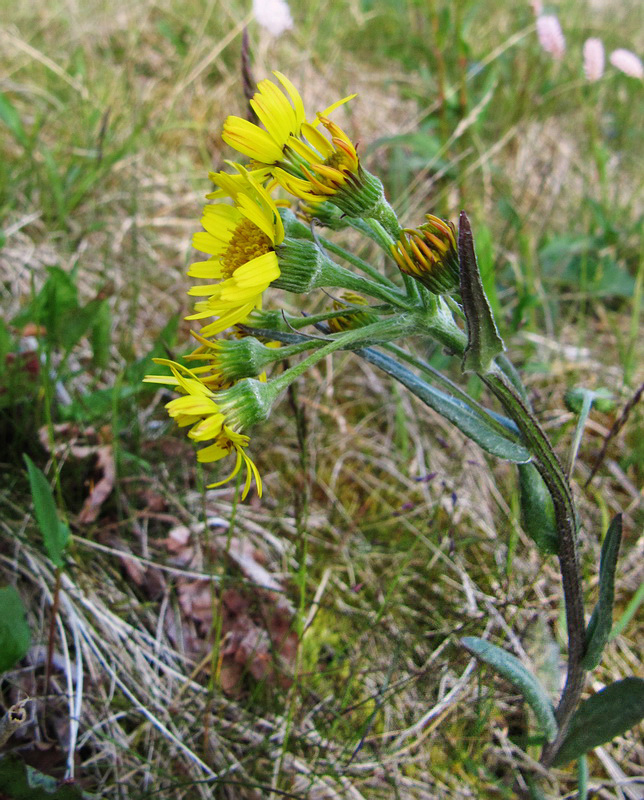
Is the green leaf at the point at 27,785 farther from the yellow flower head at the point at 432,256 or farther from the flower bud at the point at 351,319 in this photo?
the yellow flower head at the point at 432,256

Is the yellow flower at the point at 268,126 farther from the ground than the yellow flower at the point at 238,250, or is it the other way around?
the yellow flower at the point at 268,126

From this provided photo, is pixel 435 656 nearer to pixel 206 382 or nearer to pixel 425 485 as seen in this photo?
pixel 425 485

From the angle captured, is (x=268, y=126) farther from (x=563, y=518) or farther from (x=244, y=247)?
(x=563, y=518)

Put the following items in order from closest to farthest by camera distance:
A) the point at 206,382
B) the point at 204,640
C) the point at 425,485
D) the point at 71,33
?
1. the point at 206,382
2. the point at 204,640
3. the point at 425,485
4. the point at 71,33

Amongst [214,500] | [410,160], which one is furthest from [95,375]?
[410,160]

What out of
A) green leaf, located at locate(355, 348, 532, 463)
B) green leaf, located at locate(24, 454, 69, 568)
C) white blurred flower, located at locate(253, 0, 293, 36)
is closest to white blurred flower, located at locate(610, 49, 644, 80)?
white blurred flower, located at locate(253, 0, 293, 36)

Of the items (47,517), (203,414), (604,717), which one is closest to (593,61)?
(203,414)

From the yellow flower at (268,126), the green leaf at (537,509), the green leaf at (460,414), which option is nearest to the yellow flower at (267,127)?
the yellow flower at (268,126)
